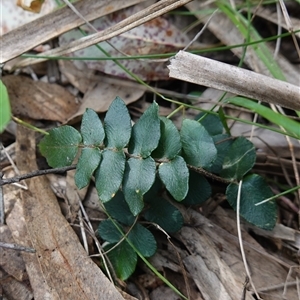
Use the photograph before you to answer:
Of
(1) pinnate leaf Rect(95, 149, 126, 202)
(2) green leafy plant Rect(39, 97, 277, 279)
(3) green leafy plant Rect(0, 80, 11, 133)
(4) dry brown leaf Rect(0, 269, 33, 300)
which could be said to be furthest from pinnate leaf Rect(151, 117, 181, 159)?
(4) dry brown leaf Rect(0, 269, 33, 300)

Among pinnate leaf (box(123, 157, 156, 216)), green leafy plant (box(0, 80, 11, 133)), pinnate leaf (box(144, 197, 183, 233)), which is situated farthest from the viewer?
pinnate leaf (box(144, 197, 183, 233))

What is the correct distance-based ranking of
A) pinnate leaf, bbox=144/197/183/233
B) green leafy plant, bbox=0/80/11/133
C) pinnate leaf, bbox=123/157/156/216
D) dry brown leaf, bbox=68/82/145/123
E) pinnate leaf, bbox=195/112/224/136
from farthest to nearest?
dry brown leaf, bbox=68/82/145/123, pinnate leaf, bbox=195/112/224/136, pinnate leaf, bbox=144/197/183/233, pinnate leaf, bbox=123/157/156/216, green leafy plant, bbox=0/80/11/133

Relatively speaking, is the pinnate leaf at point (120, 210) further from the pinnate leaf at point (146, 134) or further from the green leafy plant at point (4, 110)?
the green leafy plant at point (4, 110)

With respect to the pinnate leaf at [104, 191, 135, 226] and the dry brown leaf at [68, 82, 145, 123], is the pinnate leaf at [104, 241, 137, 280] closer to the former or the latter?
the pinnate leaf at [104, 191, 135, 226]

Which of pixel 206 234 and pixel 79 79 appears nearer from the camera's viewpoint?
pixel 206 234

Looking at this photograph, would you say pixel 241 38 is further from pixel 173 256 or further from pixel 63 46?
pixel 173 256

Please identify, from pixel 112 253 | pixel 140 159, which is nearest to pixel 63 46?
pixel 140 159
